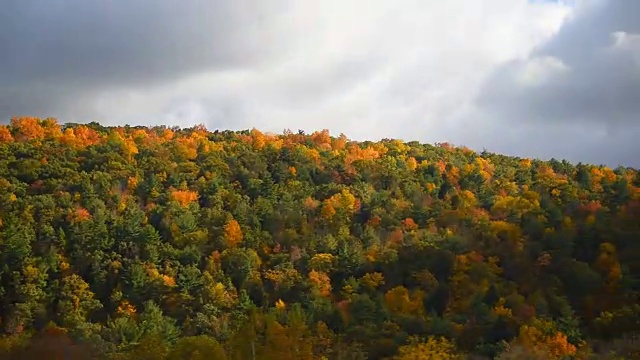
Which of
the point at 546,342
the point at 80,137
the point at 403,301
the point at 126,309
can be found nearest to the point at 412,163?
the point at 80,137

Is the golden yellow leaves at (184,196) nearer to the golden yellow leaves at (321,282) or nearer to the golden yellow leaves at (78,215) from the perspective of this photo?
the golden yellow leaves at (78,215)

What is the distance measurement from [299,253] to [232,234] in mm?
9133

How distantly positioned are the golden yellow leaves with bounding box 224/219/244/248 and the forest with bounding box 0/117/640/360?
0.86 ft

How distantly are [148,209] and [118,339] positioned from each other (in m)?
29.1

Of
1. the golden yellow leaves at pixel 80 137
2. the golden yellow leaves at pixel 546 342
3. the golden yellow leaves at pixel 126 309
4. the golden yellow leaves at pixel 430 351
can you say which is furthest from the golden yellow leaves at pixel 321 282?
the golden yellow leaves at pixel 80 137

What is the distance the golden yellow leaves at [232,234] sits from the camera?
9025 cm

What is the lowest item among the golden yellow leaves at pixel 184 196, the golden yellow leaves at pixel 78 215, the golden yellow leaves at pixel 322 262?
the golden yellow leaves at pixel 322 262

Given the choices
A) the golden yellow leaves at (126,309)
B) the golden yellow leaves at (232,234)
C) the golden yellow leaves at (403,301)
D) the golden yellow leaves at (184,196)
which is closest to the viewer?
the golden yellow leaves at (403,301)

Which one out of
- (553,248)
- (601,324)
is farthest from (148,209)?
(601,324)

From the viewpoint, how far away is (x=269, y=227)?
95.8 m

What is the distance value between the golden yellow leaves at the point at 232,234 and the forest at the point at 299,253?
26 centimetres

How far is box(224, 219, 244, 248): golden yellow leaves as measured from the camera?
296 ft

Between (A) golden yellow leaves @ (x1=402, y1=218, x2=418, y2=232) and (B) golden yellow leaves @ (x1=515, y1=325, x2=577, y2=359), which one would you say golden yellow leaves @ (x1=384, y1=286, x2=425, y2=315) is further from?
(A) golden yellow leaves @ (x1=402, y1=218, x2=418, y2=232)

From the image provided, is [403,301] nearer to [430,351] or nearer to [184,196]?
[430,351]
